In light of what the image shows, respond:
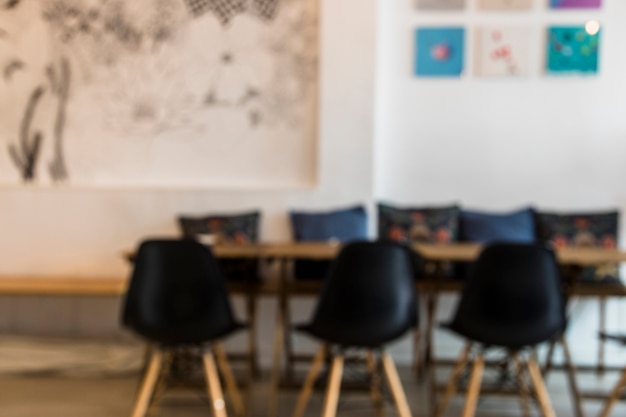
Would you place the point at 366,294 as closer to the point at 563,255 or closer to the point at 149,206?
the point at 563,255

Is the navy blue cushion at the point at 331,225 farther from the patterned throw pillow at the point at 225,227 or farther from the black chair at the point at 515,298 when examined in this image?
the black chair at the point at 515,298

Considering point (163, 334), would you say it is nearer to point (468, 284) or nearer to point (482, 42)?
point (468, 284)

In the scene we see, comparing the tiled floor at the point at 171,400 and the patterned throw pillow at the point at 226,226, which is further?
the patterned throw pillow at the point at 226,226

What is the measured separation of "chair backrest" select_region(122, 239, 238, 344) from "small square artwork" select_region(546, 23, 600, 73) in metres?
2.95

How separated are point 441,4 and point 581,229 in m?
1.78

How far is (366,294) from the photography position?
117 inches

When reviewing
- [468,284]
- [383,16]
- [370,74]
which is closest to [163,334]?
[468,284]

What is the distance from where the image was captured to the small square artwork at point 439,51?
4.80 meters

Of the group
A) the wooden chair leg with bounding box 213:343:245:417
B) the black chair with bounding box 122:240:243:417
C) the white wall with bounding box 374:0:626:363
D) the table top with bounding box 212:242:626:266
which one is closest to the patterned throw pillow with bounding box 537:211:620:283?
the white wall with bounding box 374:0:626:363

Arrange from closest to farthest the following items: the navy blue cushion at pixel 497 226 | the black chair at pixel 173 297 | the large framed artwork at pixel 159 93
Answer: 1. the black chair at pixel 173 297
2. the navy blue cushion at pixel 497 226
3. the large framed artwork at pixel 159 93

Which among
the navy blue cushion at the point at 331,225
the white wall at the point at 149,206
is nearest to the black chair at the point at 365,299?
the navy blue cushion at the point at 331,225

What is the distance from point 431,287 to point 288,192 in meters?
1.19

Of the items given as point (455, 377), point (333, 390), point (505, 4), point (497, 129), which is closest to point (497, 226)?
point (497, 129)

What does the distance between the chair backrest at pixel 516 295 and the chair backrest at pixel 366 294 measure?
349 mm
